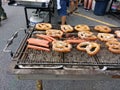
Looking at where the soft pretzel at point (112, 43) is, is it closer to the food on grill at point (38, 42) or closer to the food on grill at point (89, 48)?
the food on grill at point (89, 48)

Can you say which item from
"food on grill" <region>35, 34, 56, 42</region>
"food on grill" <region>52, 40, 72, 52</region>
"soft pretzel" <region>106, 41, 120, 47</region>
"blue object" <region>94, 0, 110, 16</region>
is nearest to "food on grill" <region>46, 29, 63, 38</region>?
"food on grill" <region>35, 34, 56, 42</region>

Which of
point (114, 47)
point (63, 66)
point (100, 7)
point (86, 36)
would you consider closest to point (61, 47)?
point (63, 66)

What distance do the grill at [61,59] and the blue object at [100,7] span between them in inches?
132

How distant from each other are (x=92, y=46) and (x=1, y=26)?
2.80 metres

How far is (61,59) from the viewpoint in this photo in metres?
1.19

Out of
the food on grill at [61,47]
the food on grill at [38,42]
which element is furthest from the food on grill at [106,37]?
the food on grill at [38,42]

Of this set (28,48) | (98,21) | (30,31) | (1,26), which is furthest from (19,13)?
(28,48)

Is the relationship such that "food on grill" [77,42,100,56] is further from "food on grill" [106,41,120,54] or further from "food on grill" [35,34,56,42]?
"food on grill" [35,34,56,42]

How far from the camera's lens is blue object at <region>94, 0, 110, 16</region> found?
14.4 feet

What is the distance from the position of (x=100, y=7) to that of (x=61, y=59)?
3636 mm

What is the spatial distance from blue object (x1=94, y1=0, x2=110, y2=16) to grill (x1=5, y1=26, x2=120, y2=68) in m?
3.36

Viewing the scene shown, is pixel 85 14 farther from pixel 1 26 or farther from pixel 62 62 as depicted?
pixel 62 62

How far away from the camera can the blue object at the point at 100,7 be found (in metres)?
4.39

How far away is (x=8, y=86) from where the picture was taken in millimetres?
1893
